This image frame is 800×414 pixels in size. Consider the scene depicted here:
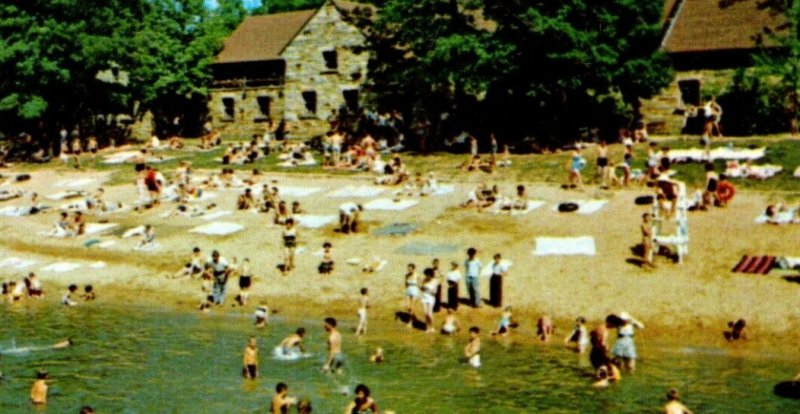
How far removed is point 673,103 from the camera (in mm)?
51594

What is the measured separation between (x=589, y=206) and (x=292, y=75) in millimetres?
33193

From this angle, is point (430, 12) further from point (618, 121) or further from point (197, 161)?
point (197, 161)

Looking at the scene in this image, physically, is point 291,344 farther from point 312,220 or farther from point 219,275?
point 312,220

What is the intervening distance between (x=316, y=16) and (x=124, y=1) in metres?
12.9

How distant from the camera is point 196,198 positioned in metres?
43.8

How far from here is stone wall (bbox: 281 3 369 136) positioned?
6303cm

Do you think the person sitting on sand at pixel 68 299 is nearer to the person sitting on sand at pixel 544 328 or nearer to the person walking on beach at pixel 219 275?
the person walking on beach at pixel 219 275

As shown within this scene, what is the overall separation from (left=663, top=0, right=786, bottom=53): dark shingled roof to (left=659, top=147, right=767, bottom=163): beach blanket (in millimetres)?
8590

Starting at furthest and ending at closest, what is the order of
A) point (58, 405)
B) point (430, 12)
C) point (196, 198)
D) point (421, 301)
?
point (430, 12) → point (196, 198) → point (421, 301) → point (58, 405)

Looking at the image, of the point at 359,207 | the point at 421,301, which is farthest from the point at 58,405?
the point at 359,207

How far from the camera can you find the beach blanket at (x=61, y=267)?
3550 centimetres

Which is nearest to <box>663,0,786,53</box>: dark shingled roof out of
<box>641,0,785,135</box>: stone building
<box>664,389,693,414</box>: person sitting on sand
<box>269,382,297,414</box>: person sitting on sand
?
<box>641,0,785,135</box>: stone building

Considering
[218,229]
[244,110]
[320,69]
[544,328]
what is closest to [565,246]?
[544,328]

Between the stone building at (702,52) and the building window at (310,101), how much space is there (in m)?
22.8
